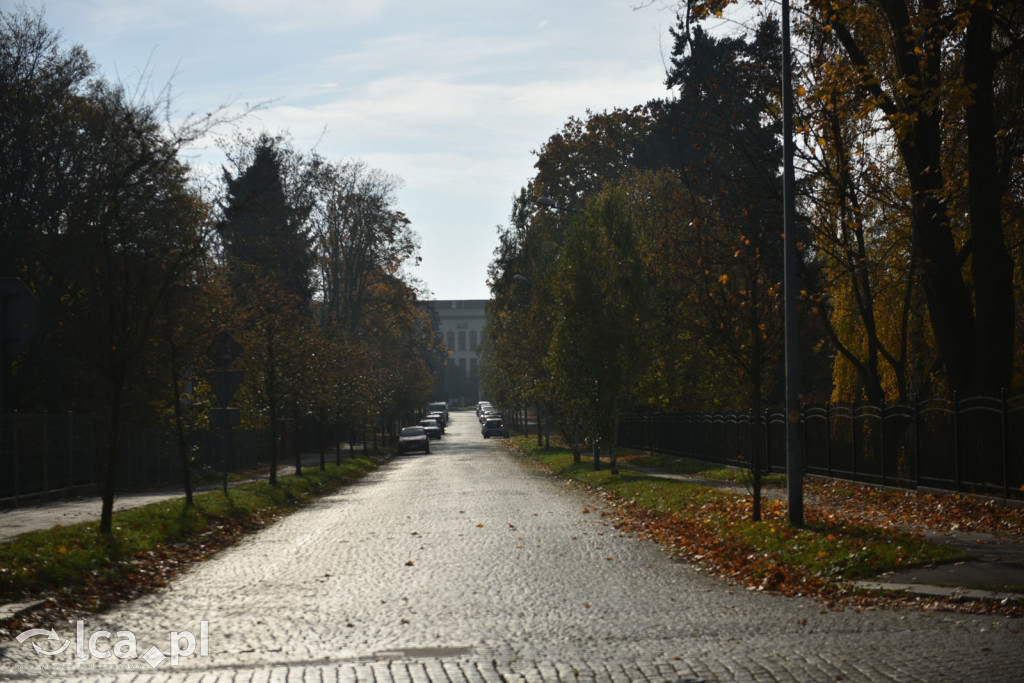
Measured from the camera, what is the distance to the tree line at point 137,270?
1706 centimetres

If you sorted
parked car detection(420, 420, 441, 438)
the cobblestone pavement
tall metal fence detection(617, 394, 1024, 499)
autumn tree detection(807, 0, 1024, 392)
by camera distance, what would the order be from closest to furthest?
the cobblestone pavement → tall metal fence detection(617, 394, 1024, 499) → autumn tree detection(807, 0, 1024, 392) → parked car detection(420, 420, 441, 438)

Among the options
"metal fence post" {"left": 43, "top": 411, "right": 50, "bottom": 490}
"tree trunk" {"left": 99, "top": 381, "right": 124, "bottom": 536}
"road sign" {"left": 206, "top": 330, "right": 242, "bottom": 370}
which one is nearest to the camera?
"tree trunk" {"left": 99, "top": 381, "right": 124, "bottom": 536}

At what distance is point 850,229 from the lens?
25188mm

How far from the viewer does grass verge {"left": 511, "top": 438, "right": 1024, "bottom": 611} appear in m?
11.5

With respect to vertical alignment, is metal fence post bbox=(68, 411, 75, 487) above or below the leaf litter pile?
above

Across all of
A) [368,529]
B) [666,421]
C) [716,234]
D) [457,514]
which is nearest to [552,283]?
[716,234]

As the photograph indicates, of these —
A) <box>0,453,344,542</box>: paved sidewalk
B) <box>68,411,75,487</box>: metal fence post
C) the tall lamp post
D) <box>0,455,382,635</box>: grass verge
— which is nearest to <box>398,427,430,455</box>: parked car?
<box>0,453,344,542</box>: paved sidewalk

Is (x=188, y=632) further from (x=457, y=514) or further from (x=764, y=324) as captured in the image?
(x=457, y=514)

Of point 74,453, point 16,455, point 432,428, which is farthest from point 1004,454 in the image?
point 432,428

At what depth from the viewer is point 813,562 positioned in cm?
1232

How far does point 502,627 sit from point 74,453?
2024cm

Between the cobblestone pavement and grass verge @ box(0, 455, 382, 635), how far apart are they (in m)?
0.55

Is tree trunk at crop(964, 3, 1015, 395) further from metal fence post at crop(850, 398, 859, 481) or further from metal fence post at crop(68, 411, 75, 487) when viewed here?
metal fence post at crop(68, 411, 75, 487)

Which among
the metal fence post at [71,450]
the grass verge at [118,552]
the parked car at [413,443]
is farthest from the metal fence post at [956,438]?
the parked car at [413,443]
